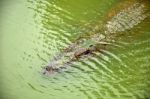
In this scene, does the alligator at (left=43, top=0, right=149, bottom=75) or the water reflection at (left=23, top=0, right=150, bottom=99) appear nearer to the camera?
the water reflection at (left=23, top=0, right=150, bottom=99)

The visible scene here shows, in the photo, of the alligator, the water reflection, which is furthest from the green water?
the alligator

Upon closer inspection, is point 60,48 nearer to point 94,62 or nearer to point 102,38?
point 94,62

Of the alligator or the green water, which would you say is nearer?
the green water

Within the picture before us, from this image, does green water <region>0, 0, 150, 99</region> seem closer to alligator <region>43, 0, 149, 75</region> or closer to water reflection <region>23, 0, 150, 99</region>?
water reflection <region>23, 0, 150, 99</region>

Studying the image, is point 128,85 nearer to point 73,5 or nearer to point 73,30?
point 73,30

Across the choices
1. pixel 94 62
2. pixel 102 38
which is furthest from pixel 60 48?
pixel 102 38

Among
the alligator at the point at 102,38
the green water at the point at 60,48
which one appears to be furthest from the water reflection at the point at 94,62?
the alligator at the point at 102,38

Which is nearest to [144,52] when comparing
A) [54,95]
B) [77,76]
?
[77,76]
